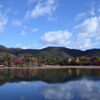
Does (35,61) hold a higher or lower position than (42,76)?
higher

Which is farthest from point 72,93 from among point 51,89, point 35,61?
point 35,61

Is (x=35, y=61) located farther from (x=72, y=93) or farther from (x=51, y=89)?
(x=72, y=93)

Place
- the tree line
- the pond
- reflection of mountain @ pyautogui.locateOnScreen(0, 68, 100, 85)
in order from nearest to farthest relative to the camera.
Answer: the pond
reflection of mountain @ pyautogui.locateOnScreen(0, 68, 100, 85)
the tree line

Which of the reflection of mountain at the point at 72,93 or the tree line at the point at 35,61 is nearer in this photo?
the reflection of mountain at the point at 72,93

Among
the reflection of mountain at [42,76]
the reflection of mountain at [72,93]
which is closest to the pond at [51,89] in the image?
the reflection of mountain at [72,93]

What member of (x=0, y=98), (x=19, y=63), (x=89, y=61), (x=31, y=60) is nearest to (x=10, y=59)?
(x=19, y=63)

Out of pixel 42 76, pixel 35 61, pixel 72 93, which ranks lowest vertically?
pixel 72 93

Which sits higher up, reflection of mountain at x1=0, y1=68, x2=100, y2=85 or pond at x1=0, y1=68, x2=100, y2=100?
reflection of mountain at x1=0, y1=68, x2=100, y2=85

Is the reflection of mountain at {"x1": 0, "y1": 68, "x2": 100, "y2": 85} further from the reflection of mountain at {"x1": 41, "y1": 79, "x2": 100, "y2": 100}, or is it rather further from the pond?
the reflection of mountain at {"x1": 41, "y1": 79, "x2": 100, "y2": 100}

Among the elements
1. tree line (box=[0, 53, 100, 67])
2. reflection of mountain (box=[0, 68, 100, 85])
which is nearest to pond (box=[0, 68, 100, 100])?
reflection of mountain (box=[0, 68, 100, 85])

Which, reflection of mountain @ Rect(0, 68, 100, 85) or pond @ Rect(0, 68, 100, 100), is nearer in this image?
pond @ Rect(0, 68, 100, 100)

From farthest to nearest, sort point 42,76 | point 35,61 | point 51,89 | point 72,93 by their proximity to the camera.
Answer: point 35,61, point 42,76, point 51,89, point 72,93

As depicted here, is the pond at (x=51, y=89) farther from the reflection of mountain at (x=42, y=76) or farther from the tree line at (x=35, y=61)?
the tree line at (x=35, y=61)

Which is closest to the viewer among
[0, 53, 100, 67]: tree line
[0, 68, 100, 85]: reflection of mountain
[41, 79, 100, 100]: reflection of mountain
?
[41, 79, 100, 100]: reflection of mountain
